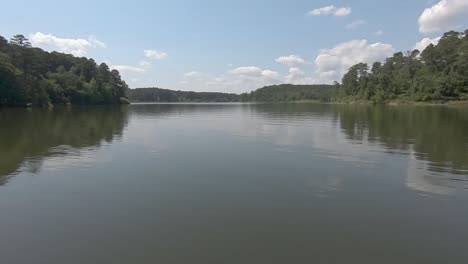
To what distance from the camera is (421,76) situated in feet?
378

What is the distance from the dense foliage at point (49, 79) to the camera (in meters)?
79.1

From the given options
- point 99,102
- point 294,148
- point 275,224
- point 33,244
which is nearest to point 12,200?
point 33,244

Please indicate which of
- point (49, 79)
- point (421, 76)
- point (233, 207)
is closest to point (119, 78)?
point (49, 79)

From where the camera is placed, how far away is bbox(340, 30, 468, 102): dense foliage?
3969 inches

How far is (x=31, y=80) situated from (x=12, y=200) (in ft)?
301

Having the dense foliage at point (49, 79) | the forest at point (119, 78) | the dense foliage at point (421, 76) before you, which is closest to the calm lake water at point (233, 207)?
the dense foliage at point (49, 79)

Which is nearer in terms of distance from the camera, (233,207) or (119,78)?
(233,207)

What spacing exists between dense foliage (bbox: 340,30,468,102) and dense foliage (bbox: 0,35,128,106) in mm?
108499

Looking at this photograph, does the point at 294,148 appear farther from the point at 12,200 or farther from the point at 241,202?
the point at 12,200

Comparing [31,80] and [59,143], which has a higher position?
[31,80]

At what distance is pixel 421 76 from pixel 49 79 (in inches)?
4825

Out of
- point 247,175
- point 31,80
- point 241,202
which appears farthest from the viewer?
point 31,80

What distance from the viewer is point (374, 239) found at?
310 inches

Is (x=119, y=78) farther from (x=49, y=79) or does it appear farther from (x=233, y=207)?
(x=233, y=207)
